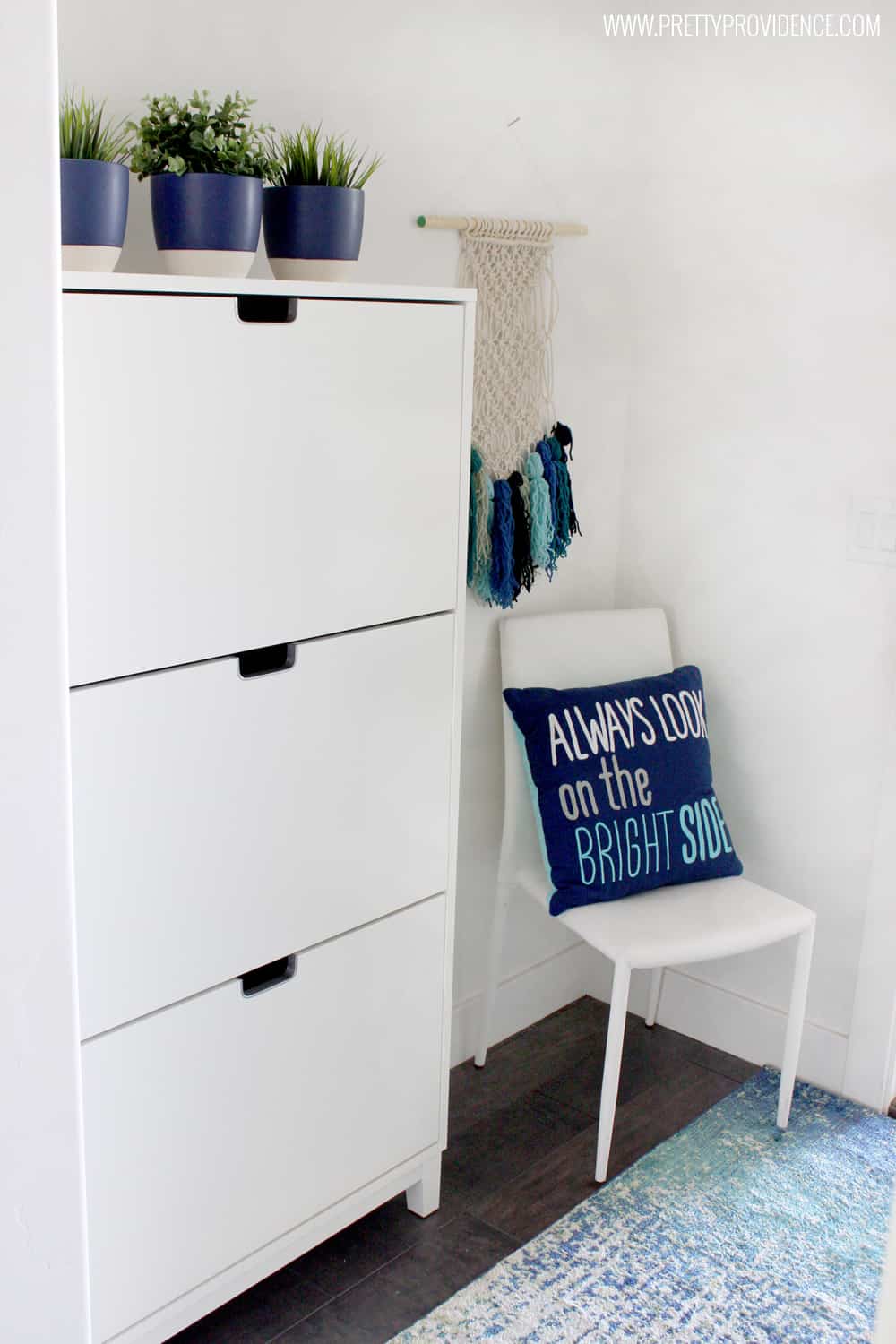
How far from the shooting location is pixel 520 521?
2297mm

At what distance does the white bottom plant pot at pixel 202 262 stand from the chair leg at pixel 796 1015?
55.8 inches

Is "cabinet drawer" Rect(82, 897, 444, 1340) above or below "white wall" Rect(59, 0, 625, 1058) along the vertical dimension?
below

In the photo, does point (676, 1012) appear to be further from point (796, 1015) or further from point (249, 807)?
point (249, 807)

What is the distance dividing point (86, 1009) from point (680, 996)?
4.83 ft

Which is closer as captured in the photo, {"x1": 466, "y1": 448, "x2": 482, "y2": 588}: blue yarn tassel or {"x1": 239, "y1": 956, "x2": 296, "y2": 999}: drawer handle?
{"x1": 239, "y1": 956, "x2": 296, "y2": 999}: drawer handle

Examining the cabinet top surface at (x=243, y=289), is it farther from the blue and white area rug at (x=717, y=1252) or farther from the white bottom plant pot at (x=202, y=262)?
the blue and white area rug at (x=717, y=1252)

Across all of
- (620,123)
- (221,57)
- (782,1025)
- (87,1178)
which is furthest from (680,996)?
(221,57)

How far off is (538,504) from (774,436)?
46cm

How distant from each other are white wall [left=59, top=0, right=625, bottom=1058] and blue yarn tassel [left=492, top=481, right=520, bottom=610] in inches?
2.9

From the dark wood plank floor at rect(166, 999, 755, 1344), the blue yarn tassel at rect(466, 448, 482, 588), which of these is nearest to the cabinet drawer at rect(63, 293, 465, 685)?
the blue yarn tassel at rect(466, 448, 482, 588)

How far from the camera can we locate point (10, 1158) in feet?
3.66

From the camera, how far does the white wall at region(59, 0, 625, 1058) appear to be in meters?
1.71

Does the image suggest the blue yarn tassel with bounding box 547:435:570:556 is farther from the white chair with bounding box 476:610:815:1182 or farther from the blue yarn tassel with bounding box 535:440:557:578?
the white chair with bounding box 476:610:815:1182

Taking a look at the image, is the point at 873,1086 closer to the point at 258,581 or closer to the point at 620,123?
the point at 258,581
